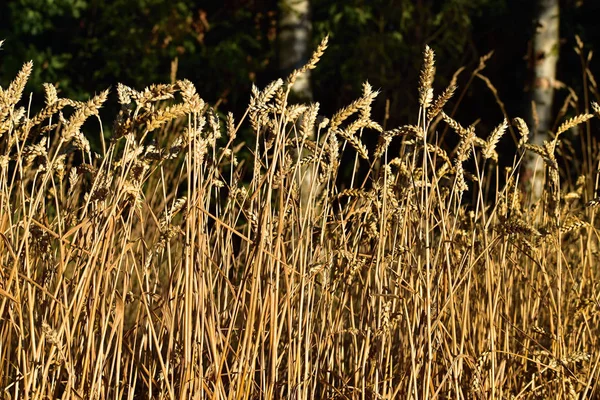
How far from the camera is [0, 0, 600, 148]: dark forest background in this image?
6594 mm

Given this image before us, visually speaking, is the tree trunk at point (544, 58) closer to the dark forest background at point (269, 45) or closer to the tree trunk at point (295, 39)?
the dark forest background at point (269, 45)

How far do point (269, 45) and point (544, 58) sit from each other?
7.19 ft

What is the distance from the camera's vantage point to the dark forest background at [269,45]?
659cm

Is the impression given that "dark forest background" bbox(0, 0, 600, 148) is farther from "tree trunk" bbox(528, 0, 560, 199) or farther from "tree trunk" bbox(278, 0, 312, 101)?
"tree trunk" bbox(528, 0, 560, 199)

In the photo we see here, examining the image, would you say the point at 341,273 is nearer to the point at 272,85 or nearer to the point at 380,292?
the point at 380,292

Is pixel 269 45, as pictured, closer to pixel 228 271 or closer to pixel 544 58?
pixel 544 58

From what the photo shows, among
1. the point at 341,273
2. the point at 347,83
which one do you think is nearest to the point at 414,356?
the point at 341,273

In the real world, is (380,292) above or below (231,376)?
above

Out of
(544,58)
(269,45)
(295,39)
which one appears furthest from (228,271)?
(269,45)

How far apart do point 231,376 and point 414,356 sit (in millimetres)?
377

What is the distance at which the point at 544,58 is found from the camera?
558 cm

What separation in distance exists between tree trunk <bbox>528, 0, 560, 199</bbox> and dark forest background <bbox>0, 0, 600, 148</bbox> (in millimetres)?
884

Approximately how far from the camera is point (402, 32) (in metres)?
7.39

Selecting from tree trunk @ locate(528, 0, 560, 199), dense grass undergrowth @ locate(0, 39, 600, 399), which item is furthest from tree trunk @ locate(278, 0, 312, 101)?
dense grass undergrowth @ locate(0, 39, 600, 399)
